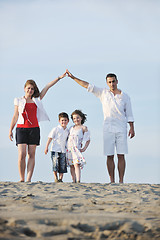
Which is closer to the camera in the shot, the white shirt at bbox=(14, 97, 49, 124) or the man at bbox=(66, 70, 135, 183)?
the white shirt at bbox=(14, 97, 49, 124)

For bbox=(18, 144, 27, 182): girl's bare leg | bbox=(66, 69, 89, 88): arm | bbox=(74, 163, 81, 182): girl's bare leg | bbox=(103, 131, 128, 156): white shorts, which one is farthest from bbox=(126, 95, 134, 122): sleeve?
bbox=(18, 144, 27, 182): girl's bare leg

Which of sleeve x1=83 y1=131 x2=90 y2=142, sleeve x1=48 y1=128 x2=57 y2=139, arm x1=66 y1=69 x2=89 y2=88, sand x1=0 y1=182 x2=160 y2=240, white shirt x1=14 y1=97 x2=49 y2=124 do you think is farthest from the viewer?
sleeve x1=48 y1=128 x2=57 y2=139

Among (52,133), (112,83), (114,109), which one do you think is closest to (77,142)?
(52,133)

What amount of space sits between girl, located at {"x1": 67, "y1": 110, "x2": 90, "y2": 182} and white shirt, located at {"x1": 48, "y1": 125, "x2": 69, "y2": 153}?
342 millimetres

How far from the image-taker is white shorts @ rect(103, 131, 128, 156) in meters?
7.29

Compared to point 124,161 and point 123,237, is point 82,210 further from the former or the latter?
point 124,161

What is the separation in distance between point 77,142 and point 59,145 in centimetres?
67

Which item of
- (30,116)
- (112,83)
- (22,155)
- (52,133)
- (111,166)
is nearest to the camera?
(22,155)

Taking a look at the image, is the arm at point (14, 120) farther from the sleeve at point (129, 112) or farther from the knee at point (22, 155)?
the sleeve at point (129, 112)

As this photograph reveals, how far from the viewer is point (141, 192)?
18.3 ft

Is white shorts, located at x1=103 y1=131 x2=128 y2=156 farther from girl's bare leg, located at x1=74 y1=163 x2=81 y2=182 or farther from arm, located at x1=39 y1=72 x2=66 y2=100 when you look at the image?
arm, located at x1=39 y1=72 x2=66 y2=100

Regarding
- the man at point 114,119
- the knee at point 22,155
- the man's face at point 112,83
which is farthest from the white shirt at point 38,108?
the man's face at point 112,83

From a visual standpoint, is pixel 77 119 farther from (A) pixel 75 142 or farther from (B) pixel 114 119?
(B) pixel 114 119

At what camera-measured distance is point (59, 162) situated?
27.2 ft
